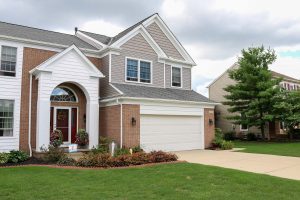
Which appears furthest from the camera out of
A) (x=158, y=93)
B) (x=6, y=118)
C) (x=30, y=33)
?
(x=158, y=93)

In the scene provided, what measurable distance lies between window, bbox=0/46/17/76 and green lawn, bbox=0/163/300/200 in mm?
6474

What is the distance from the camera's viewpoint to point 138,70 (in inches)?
Answer: 773

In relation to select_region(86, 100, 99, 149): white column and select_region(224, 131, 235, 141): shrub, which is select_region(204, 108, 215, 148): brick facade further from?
select_region(224, 131, 235, 141): shrub

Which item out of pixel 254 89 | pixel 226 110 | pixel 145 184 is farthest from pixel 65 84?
pixel 226 110

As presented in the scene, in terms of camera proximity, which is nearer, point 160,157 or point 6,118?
point 160,157

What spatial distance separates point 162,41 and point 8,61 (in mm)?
10778

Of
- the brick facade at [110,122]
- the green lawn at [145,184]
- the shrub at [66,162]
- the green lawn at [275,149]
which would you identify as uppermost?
the brick facade at [110,122]

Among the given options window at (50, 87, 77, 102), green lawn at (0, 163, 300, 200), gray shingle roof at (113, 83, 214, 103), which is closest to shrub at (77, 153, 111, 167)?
green lawn at (0, 163, 300, 200)

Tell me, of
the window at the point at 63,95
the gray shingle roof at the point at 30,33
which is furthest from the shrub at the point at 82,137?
the gray shingle roof at the point at 30,33

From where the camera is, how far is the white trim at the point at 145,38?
61.5ft

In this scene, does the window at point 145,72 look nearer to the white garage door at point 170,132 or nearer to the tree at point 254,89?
the white garage door at point 170,132

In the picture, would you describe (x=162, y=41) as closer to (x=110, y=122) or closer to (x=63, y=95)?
(x=110, y=122)

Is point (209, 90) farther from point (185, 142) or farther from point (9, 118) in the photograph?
point (9, 118)

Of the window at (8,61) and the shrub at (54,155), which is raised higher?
the window at (8,61)
